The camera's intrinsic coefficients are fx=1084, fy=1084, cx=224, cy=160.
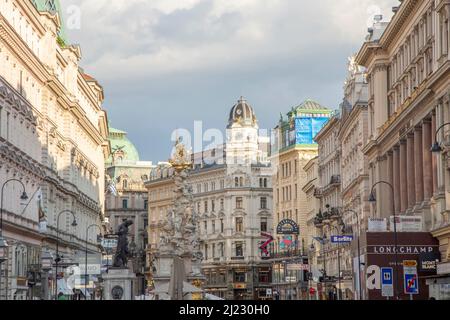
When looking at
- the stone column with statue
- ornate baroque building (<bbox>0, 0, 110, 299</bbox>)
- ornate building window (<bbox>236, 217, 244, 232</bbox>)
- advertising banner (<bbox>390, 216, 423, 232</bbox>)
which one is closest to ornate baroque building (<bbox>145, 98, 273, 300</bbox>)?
ornate building window (<bbox>236, 217, 244, 232</bbox>)

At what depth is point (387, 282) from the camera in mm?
59344

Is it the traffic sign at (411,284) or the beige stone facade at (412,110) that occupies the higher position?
the beige stone facade at (412,110)

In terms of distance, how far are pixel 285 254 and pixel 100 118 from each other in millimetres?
35451

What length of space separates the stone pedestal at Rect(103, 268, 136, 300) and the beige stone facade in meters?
20.8

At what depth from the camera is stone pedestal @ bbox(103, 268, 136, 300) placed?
78062 millimetres

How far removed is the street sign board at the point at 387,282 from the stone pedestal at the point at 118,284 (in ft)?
78.3

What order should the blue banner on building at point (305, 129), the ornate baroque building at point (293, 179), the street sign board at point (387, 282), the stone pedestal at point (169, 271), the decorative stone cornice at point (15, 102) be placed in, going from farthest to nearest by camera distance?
the blue banner on building at point (305, 129) < the ornate baroque building at point (293, 179) < the stone pedestal at point (169, 271) < the decorative stone cornice at point (15, 102) < the street sign board at point (387, 282)

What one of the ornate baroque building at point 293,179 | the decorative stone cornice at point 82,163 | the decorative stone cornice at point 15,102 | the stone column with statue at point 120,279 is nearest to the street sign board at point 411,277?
the stone column with statue at point 120,279

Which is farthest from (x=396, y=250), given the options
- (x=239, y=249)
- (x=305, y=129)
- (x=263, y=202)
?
(x=263, y=202)

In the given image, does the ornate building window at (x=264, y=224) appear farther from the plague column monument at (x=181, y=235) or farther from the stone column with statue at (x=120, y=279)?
the stone column with statue at (x=120, y=279)

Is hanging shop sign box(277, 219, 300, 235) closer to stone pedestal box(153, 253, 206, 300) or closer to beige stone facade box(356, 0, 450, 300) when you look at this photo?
stone pedestal box(153, 253, 206, 300)

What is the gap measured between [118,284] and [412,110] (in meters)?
24.4

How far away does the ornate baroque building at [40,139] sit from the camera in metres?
80.2
